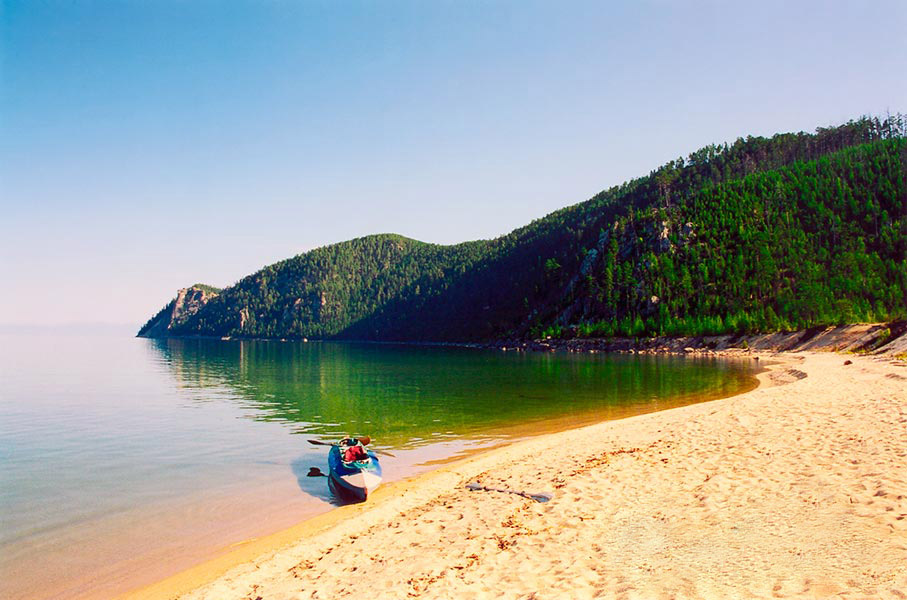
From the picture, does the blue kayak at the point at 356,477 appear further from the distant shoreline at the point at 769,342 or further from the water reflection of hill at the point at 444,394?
the distant shoreline at the point at 769,342

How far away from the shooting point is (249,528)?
19.8m

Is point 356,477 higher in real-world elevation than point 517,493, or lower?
lower

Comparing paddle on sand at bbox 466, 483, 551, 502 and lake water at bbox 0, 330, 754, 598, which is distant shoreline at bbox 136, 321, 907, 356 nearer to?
lake water at bbox 0, 330, 754, 598

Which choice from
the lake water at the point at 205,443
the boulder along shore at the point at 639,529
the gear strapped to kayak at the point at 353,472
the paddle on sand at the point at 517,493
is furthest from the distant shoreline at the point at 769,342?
the gear strapped to kayak at the point at 353,472

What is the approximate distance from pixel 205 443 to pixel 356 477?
701 inches

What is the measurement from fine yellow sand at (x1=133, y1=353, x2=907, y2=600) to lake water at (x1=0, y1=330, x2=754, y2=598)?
3280 mm

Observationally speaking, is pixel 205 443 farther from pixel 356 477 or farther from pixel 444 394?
pixel 444 394

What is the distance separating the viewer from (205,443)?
117 feet

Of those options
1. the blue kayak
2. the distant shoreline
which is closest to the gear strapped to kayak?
the blue kayak

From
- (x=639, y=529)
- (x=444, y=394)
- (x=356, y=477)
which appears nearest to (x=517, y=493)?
(x=639, y=529)

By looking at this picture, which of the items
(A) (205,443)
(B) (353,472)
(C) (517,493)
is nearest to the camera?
(C) (517,493)

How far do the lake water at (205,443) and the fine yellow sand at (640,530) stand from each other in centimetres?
328

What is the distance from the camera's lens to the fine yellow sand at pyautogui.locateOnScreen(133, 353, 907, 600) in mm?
9594

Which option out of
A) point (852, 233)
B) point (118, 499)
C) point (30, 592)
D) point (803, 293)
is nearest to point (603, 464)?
point (30, 592)
